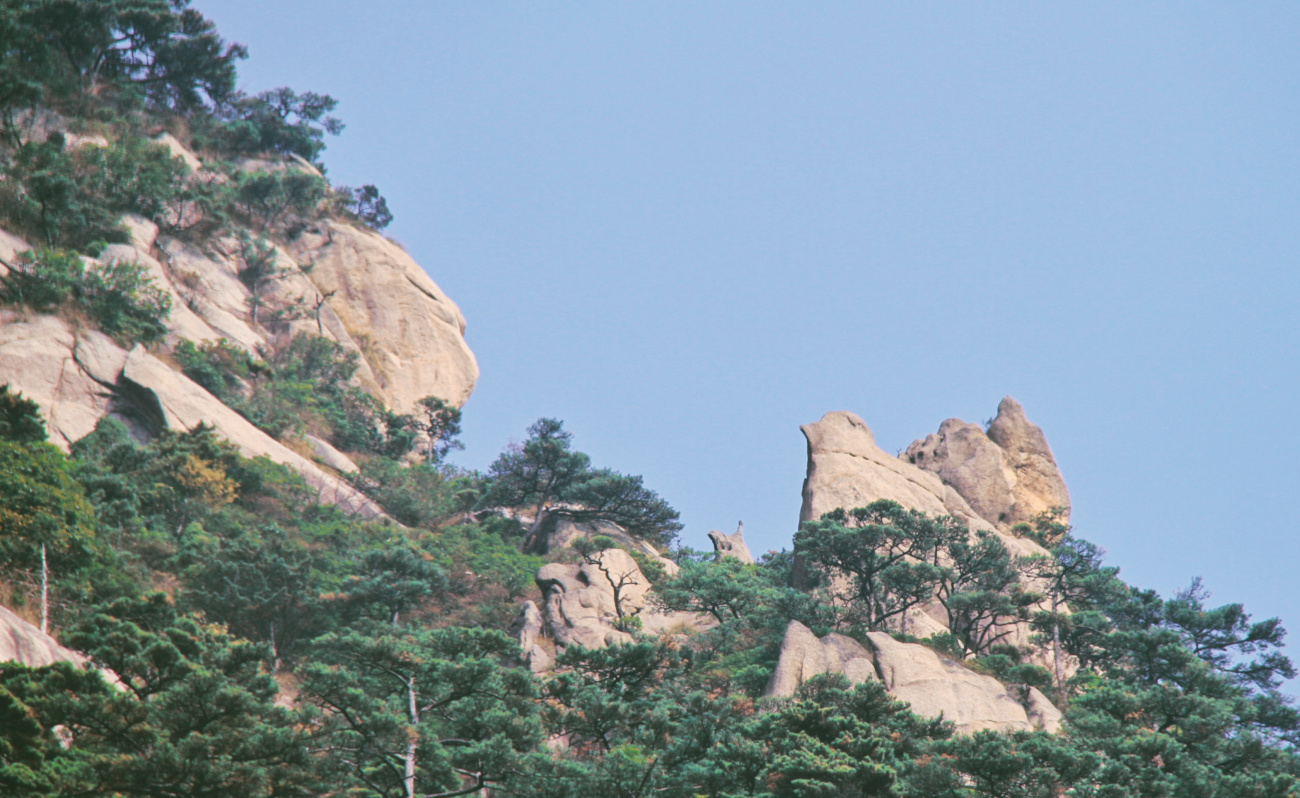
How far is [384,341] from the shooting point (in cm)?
6462

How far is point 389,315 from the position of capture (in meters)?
65.8

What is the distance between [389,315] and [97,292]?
84.4 ft

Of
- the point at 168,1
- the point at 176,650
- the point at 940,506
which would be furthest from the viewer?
the point at 168,1

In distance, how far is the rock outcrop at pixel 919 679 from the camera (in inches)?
1126

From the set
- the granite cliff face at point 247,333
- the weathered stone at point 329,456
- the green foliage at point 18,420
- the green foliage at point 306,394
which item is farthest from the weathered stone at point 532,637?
the weathered stone at point 329,456

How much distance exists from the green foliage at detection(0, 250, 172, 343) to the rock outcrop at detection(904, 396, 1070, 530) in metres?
35.7

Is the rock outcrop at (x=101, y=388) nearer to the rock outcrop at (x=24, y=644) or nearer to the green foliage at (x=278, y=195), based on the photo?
the rock outcrop at (x=24, y=644)

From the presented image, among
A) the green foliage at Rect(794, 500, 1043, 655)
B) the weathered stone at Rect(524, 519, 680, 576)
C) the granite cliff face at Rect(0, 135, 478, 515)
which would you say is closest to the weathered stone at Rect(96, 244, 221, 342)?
the granite cliff face at Rect(0, 135, 478, 515)

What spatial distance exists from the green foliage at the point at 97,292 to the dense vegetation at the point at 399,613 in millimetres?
111

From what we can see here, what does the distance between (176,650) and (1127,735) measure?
69.6ft

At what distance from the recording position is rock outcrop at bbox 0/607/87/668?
1631 cm

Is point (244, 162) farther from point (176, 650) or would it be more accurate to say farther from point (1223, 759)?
point (1223, 759)

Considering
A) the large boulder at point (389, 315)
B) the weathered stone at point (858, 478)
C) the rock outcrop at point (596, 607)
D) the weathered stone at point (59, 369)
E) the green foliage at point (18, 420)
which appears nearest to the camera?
the green foliage at point (18, 420)

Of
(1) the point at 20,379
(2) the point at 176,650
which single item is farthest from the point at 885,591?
(1) the point at 20,379
